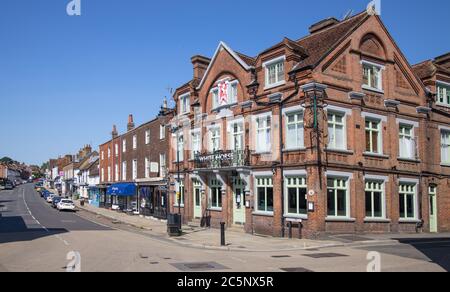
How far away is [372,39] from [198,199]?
1584cm

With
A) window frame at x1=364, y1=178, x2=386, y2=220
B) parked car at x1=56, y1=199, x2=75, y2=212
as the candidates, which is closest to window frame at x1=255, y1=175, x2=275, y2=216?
window frame at x1=364, y1=178, x2=386, y2=220

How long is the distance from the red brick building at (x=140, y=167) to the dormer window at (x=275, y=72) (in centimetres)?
753

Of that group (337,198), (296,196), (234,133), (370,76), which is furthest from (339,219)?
(234,133)

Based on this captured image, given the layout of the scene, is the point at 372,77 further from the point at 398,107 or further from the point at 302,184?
the point at 302,184

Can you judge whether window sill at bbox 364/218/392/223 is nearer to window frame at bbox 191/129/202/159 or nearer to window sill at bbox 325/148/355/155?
window sill at bbox 325/148/355/155

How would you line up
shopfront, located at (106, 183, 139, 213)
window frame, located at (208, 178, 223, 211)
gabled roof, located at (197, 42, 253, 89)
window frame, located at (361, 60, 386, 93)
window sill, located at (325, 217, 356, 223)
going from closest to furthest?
window sill, located at (325, 217, 356, 223), window frame, located at (361, 60, 386, 93), gabled roof, located at (197, 42, 253, 89), window frame, located at (208, 178, 223, 211), shopfront, located at (106, 183, 139, 213)

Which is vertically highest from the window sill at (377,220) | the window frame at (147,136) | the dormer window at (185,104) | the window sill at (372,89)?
the dormer window at (185,104)

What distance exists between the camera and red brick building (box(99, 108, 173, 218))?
3847 cm

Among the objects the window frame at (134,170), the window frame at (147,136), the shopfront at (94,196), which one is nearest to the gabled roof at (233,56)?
the window frame at (147,136)

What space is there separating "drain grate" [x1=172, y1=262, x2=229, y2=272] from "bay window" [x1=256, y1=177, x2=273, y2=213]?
1073cm

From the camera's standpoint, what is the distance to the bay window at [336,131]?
2353 centimetres

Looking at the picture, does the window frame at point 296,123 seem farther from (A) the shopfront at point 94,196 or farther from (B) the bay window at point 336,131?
(A) the shopfront at point 94,196

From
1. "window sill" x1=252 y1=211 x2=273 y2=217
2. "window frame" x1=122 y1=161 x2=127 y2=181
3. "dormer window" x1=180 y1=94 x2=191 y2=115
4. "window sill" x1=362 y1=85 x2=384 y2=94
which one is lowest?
"window sill" x1=252 y1=211 x2=273 y2=217
